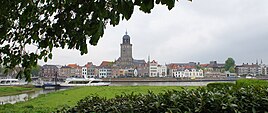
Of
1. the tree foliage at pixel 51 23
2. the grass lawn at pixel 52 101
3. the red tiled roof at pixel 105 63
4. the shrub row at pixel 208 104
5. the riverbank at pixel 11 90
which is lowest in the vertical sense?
the riverbank at pixel 11 90

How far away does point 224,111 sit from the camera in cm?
481

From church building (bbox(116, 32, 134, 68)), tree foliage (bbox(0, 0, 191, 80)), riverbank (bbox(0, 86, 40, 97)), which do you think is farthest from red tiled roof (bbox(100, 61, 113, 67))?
tree foliage (bbox(0, 0, 191, 80))

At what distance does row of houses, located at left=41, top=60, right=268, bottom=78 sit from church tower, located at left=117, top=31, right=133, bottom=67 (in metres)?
2.43

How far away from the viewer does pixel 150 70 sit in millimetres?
150875

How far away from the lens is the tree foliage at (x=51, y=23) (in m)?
3.07

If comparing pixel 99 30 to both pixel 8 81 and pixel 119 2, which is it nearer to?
pixel 119 2

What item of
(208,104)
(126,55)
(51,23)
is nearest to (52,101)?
(51,23)

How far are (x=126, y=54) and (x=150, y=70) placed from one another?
13.0 metres

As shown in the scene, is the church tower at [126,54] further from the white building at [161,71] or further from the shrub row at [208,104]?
the shrub row at [208,104]

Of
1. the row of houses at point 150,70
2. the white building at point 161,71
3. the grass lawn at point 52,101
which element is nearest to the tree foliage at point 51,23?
the grass lawn at point 52,101

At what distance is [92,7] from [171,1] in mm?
1124

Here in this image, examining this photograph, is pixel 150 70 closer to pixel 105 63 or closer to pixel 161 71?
pixel 161 71

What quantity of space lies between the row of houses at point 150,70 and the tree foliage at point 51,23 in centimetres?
13688

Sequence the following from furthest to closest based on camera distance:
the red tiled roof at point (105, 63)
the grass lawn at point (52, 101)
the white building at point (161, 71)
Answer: the red tiled roof at point (105, 63) < the white building at point (161, 71) < the grass lawn at point (52, 101)
